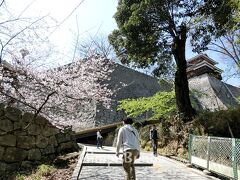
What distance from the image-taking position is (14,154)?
45.2 ft

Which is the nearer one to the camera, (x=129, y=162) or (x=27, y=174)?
(x=129, y=162)

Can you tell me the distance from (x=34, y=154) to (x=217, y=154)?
7.63 meters

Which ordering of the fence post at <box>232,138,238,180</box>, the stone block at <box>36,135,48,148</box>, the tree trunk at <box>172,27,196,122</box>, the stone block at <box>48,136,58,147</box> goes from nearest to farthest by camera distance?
the fence post at <box>232,138,238,180</box> → the stone block at <box>36,135,48,148</box> → the stone block at <box>48,136,58,147</box> → the tree trunk at <box>172,27,196,122</box>

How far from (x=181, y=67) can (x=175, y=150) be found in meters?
4.47

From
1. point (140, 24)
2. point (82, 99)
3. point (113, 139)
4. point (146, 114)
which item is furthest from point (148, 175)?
point (146, 114)

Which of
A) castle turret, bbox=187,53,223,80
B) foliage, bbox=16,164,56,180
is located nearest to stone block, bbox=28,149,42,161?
foliage, bbox=16,164,56,180

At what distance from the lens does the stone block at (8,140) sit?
13.4m

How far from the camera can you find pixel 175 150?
1805 centimetres

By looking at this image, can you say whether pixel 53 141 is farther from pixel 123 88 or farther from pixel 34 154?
pixel 123 88

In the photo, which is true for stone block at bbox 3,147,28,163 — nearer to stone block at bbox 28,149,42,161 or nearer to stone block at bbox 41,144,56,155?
stone block at bbox 28,149,42,161

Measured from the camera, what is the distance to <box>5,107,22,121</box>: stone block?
13.7 m

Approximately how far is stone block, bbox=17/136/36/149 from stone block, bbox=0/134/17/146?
228mm

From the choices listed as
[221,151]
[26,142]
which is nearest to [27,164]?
[26,142]

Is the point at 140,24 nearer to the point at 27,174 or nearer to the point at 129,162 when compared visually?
the point at 27,174
